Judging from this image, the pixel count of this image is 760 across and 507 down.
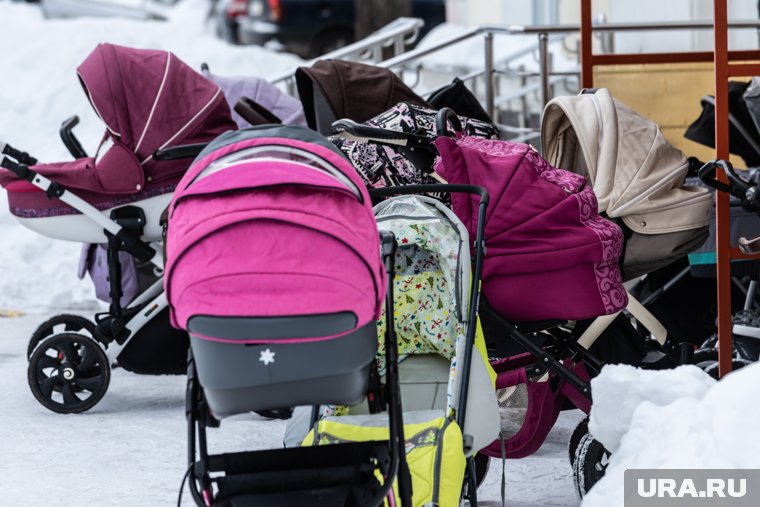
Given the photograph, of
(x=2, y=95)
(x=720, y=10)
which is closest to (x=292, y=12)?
(x=2, y=95)

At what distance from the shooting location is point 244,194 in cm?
324

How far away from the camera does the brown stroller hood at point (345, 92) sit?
18.8 ft

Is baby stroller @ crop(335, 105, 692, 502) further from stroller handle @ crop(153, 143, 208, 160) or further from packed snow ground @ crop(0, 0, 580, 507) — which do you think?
stroller handle @ crop(153, 143, 208, 160)

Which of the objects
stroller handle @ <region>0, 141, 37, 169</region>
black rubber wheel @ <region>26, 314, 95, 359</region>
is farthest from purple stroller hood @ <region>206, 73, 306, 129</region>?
black rubber wheel @ <region>26, 314, 95, 359</region>

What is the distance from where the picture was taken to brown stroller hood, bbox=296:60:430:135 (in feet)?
18.8

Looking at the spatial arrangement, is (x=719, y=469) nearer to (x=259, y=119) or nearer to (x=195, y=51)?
(x=259, y=119)

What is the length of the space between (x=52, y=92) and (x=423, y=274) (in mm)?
9215

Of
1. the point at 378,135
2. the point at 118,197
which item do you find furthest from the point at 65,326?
the point at 378,135

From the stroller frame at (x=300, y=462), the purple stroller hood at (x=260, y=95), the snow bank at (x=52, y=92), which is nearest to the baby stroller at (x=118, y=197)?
the purple stroller hood at (x=260, y=95)

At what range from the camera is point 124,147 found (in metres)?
5.88

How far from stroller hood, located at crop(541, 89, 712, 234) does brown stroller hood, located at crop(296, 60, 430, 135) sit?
96 centimetres

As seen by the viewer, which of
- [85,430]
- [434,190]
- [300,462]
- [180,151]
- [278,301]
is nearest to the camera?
[278,301]

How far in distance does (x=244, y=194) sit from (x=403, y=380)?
1356mm

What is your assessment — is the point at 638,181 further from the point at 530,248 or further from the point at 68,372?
the point at 68,372
